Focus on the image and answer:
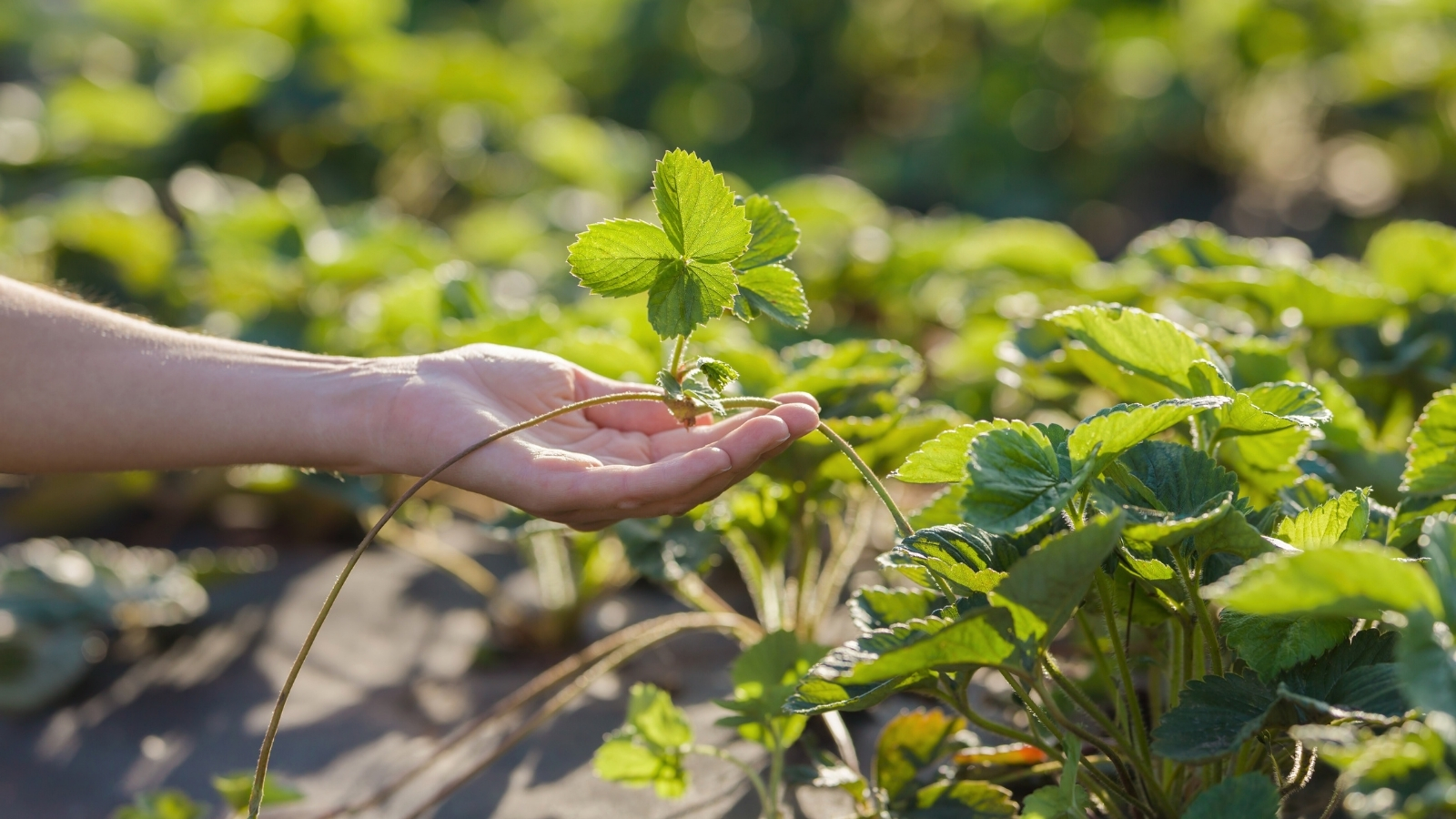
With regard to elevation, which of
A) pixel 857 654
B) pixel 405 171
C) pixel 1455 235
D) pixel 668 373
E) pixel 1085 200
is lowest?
pixel 405 171

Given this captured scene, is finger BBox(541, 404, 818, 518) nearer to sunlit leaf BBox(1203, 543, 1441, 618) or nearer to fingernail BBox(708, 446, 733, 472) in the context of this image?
fingernail BBox(708, 446, 733, 472)

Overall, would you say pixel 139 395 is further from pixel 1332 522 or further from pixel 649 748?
pixel 1332 522

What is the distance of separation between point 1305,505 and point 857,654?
0.52 m

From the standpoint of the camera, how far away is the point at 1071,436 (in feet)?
2.97

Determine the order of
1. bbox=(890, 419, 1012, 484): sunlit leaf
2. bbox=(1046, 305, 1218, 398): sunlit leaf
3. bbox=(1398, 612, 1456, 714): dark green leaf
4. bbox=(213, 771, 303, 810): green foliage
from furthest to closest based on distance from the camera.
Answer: bbox=(213, 771, 303, 810): green foliage < bbox=(1046, 305, 1218, 398): sunlit leaf < bbox=(890, 419, 1012, 484): sunlit leaf < bbox=(1398, 612, 1456, 714): dark green leaf

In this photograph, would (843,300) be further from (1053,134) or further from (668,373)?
(1053,134)

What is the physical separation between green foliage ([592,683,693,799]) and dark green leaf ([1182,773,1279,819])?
0.53m

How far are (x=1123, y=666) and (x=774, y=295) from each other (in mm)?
455

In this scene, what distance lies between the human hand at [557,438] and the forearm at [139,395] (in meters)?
0.07

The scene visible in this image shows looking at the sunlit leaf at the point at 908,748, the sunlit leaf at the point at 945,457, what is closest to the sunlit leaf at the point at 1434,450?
the sunlit leaf at the point at 945,457

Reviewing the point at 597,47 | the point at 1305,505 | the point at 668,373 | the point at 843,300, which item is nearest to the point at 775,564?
the point at 668,373

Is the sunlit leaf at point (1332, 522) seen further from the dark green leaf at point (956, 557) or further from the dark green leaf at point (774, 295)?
the dark green leaf at point (774, 295)

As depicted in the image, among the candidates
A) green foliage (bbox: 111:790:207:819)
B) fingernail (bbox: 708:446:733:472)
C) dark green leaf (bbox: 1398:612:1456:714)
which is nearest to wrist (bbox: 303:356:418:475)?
fingernail (bbox: 708:446:733:472)

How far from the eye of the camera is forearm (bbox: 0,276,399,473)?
1.24 metres
